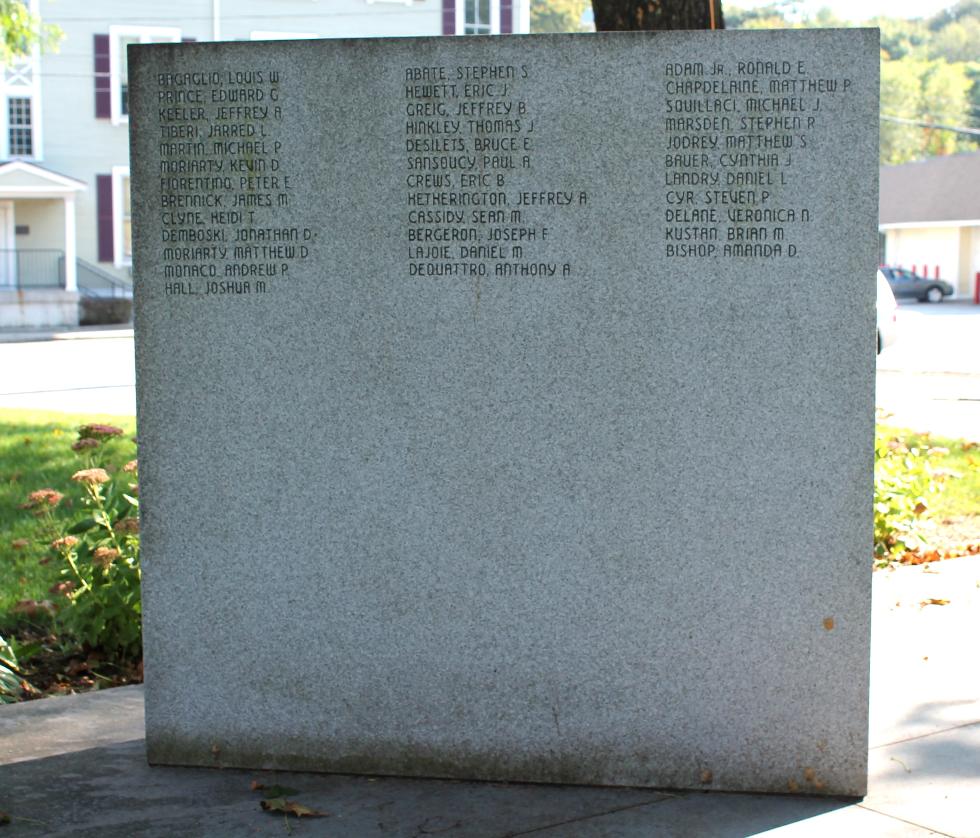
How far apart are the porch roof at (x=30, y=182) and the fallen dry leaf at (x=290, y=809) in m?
33.3

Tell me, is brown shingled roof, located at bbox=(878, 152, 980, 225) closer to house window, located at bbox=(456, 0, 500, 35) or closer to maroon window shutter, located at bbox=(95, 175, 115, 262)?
house window, located at bbox=(456, 0, 500, 35)

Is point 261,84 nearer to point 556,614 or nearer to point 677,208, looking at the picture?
point 677,208

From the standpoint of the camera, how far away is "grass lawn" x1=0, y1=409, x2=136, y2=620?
746 centimetres

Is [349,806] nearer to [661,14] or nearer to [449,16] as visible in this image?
[661,14]

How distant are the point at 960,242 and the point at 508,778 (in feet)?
184

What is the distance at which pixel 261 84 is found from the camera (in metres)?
4.62

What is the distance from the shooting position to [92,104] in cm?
3712

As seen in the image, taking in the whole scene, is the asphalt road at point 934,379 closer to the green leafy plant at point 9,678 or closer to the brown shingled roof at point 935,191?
the green leafy plant at point 9,678

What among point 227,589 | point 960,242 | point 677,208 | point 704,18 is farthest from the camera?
point 960,242

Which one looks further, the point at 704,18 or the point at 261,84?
the point at 704,18

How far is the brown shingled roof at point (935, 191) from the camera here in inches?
2178

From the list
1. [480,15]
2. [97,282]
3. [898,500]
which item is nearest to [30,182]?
[97,282]

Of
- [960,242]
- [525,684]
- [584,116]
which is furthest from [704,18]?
[960,242]

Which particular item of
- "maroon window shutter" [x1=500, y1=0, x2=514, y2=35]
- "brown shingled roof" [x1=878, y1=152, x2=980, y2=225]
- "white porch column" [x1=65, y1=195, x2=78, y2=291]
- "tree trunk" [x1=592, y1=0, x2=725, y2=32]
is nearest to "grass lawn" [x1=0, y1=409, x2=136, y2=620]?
"tree trunk" [x1=592, y1=0, x2=725, y2=32]
